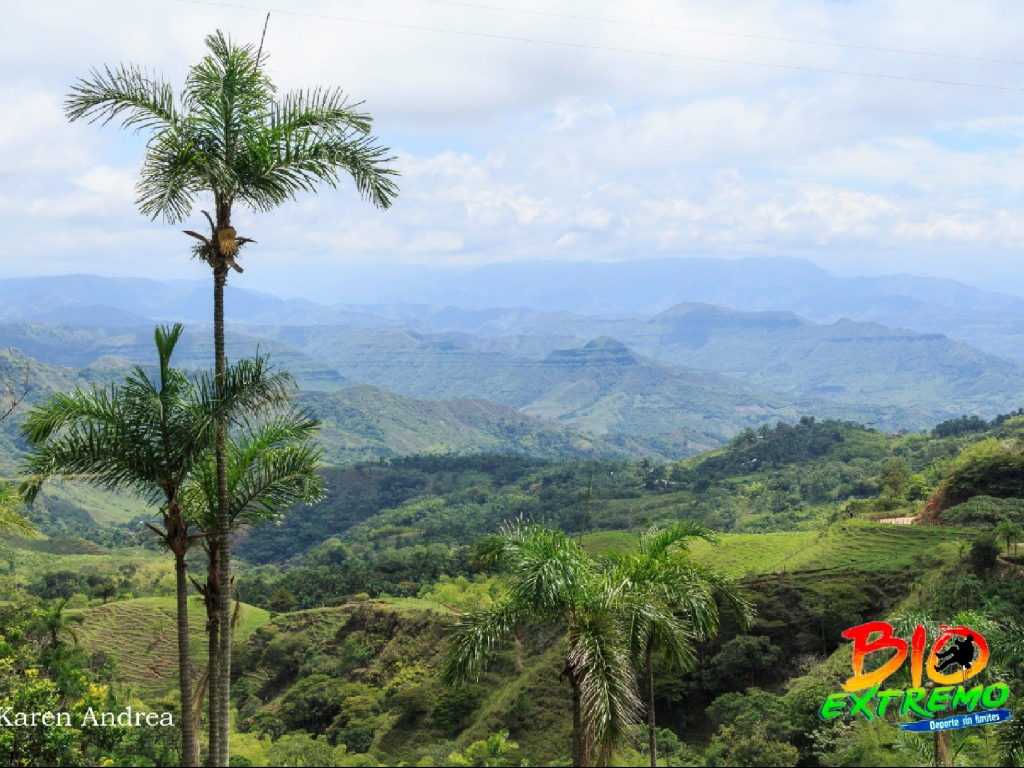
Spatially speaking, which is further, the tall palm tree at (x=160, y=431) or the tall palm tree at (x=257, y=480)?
the tall palm tree at (x=257, y=480)

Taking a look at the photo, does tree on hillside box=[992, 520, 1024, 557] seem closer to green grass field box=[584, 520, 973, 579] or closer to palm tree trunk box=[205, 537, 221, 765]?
green grass field box=[584, 520, 973, 579]

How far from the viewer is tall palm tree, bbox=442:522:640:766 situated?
993cm

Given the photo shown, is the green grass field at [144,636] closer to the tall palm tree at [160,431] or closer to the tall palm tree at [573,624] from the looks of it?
the tall palm tree at [160,431]

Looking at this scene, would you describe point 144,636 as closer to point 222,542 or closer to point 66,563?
point 222,542

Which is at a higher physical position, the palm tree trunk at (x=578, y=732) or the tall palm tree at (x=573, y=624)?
the tall palm tree at (x=573, y=624)

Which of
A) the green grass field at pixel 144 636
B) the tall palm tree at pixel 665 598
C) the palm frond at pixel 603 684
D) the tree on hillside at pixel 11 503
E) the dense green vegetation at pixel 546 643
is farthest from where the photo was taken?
the green grass field at pixel 144 636

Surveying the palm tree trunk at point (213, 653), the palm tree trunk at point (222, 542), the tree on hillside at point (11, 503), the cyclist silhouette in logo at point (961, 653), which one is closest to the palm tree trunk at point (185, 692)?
the palm tree trunk at point (213, 653)

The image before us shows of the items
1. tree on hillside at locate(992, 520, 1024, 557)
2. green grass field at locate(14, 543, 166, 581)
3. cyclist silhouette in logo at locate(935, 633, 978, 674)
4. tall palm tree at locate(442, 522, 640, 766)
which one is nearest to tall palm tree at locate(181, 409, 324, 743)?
tall palm tree at locate(442, 522, 640, 766)

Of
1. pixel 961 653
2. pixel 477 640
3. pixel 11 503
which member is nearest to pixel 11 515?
pixel 11 503

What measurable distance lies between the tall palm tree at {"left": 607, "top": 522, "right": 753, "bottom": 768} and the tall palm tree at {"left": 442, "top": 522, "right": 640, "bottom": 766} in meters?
0.27

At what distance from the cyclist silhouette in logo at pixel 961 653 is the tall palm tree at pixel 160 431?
1029 centimetres

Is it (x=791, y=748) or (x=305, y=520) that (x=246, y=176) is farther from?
(x=305, y=520)

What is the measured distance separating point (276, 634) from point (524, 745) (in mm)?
18858

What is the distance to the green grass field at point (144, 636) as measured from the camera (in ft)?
130
